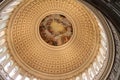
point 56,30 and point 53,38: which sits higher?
point 56,30

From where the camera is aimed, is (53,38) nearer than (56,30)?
No

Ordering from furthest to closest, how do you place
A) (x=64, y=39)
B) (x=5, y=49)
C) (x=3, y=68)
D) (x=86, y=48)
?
1. (x=64, y=39)
2. (x=86, y=48)
3. (x=5, y=49)
4. (x=3, y=68)

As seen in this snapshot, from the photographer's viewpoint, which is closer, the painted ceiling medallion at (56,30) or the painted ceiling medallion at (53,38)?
the painted ceiling medallion at (53,38)

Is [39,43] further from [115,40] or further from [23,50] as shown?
[115,40]

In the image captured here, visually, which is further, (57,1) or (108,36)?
(57,1)

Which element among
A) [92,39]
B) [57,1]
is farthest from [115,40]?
[57,1]

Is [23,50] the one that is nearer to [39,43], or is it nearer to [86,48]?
[39,43]

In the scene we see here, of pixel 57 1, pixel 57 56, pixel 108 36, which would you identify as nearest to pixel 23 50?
pixel 57 56

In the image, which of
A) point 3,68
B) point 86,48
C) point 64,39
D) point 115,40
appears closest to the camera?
point 115,40

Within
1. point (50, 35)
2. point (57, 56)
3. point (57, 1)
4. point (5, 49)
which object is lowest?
point (57, 56)

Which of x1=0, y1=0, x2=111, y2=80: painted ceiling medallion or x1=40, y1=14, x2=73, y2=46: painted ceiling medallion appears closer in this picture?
x1=0, y1=0, x2=111, y2=80: painted ceiling medallion

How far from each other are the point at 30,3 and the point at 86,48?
18.0 ft

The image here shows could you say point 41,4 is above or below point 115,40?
above

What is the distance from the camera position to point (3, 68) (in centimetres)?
1712
